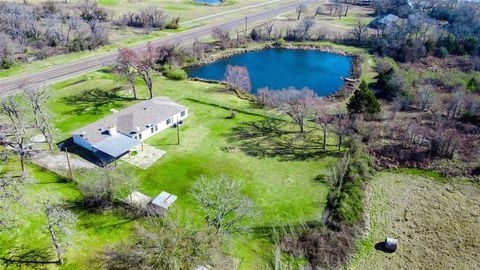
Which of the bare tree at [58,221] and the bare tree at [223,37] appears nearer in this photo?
the bare tree at [58,221]

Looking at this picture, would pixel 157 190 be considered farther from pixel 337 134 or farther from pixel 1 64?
pixel 1 64

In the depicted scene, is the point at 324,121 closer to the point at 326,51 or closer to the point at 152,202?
the point at 152,202

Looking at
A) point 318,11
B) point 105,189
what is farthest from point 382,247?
point 318,11

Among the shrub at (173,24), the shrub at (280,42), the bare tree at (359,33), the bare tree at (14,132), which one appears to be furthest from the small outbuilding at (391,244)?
the shrub at (173,24)

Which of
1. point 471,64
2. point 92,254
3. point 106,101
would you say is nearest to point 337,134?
point 92,254

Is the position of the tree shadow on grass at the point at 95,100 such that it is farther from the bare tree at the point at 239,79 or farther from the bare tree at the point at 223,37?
the bare tree at the point at 223,37

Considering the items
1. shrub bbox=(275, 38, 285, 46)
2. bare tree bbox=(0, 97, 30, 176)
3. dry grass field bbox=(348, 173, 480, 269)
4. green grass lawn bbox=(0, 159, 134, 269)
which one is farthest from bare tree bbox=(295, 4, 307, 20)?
green grass lawn bbox=(0, 159, 134, 269)

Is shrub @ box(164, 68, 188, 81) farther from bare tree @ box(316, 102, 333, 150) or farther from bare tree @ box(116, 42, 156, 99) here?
bare tree @ box(316, 102, 333, 150)
